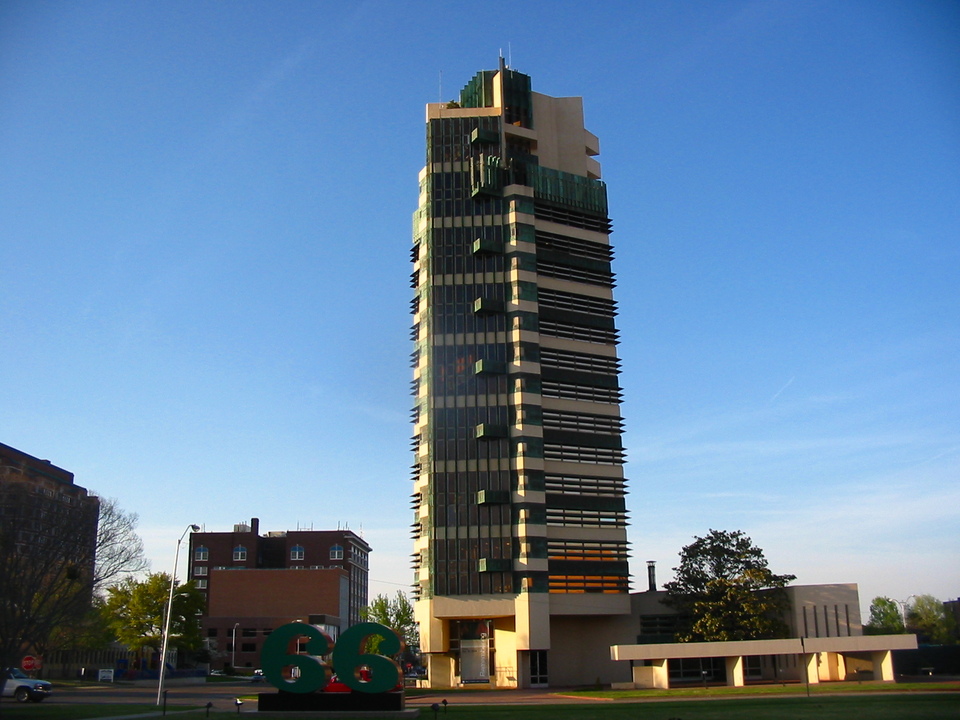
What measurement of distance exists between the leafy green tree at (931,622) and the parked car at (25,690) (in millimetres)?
103207

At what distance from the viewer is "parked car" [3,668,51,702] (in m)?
66.4

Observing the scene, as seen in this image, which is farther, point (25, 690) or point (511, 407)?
point (511, 407)

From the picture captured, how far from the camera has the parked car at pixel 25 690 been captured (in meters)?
66.4

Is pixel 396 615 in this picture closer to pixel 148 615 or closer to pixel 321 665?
pixel 148 615

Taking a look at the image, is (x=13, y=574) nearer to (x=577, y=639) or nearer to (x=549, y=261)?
(x=577, y=639)

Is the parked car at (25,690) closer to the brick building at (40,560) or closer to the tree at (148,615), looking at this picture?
the brick building at (40,560)

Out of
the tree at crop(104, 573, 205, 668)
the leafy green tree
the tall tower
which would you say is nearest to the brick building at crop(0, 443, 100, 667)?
the tall tower

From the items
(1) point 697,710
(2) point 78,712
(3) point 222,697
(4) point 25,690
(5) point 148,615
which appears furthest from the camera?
(5) point 148,615

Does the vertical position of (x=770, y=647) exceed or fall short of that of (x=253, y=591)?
it falls short

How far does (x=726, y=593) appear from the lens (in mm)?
77750

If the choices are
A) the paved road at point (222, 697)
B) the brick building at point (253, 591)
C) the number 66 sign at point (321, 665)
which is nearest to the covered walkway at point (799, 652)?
the paved road at point (222, 697)

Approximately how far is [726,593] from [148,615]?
249 feet

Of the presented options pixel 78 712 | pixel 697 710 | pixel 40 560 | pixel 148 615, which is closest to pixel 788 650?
pixel 697 710

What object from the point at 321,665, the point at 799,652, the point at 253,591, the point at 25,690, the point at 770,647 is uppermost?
the point at 253,591
